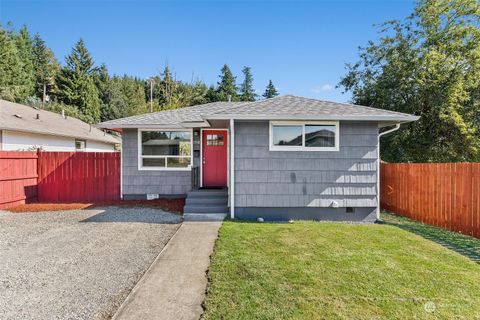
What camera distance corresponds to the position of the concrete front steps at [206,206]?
7497 millimetres

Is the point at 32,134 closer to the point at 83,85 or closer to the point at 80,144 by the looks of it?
the point at 80,144

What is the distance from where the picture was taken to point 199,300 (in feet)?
10.5

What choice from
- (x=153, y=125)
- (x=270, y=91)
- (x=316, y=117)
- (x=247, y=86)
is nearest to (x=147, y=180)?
(x=153, y=125)

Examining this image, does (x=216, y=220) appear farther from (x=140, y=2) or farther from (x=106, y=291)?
(x=140, y=2)

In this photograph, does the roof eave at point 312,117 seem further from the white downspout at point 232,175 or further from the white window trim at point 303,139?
the white downspout at point 232,175

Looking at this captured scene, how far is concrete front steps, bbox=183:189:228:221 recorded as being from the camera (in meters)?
7.50

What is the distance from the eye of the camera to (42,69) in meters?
39.7

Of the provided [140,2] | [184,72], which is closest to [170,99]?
[184,72]

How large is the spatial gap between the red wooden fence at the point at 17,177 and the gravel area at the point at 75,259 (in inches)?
50.6

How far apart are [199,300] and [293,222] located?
4.43m

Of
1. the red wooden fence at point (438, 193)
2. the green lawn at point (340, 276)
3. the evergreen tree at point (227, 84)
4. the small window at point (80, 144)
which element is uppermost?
the evergreen tree at point (227, 84)

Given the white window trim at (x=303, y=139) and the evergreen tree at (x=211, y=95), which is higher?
the evergreen tree at (x=211, y=95)

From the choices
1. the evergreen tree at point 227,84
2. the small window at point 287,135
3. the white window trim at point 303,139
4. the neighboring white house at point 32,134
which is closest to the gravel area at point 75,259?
the white window trim at point 303,139

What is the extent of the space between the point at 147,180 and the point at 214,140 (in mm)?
2784
